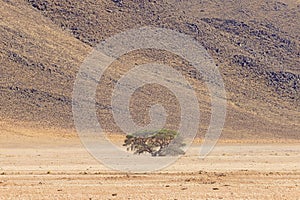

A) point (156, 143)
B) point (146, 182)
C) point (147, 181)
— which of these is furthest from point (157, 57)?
point (146, 182)

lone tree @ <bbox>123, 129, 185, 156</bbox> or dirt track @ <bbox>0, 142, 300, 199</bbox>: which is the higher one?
lone tree @ <bbox>123, 129, 185, 156</bbox>

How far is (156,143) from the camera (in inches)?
1800

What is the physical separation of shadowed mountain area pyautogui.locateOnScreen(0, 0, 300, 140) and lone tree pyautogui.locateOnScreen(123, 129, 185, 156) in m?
22.7

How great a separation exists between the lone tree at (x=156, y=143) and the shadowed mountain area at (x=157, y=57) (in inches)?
895

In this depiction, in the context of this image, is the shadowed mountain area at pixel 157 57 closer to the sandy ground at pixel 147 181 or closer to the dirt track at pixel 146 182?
the sandy ground at pixel 147 181

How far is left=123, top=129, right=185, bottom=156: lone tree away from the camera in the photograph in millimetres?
45719

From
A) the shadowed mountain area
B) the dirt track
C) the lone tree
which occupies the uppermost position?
the shadowed mountain area

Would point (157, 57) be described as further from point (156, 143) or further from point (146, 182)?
point (146, 182)

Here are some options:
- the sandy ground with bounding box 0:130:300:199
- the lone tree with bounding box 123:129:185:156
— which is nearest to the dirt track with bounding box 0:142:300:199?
the sandy ground with bounding box 0:130:300:199

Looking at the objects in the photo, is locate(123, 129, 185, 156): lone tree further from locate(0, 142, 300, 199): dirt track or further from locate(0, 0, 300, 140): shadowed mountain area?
locate(0, 0, 300, 140): shadowed mountain area

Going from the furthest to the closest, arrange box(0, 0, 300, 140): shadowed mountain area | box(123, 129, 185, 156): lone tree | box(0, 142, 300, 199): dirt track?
1. box(0, 0, 300, 140): shadowed mountain area
2. box(123, 129, 185, 156): lone tree
3. box(0, 142, 300, 199): dirt track

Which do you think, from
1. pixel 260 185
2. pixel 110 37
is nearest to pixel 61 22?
pixel 110 37

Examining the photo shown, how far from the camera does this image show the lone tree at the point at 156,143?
45719 mm

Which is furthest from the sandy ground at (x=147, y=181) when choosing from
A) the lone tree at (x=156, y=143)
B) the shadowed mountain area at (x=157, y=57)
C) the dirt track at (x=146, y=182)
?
the shadowed mountain area at (x=157, y=57)
